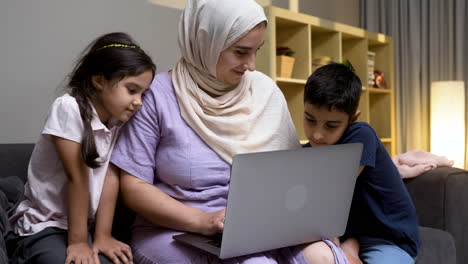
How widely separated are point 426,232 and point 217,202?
2.69 ft

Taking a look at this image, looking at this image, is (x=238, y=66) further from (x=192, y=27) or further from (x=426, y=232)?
(x=426, y=232)

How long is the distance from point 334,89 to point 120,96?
23.1 inches

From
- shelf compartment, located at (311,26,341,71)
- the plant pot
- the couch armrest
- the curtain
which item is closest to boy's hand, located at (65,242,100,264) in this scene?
the couch armrest

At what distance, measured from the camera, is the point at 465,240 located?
174 centimetres

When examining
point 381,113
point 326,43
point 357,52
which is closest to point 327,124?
point 326,43

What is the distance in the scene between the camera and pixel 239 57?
1.27m

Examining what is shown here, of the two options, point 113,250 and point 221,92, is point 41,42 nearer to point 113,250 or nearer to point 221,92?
point 221,92

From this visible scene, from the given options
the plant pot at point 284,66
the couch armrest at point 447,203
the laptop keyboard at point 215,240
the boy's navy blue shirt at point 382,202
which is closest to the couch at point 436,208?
the couch armrest at point 447,203

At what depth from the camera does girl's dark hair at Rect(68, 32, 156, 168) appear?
3.73 feet

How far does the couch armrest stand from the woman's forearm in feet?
3.60

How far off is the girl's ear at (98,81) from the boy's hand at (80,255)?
394mm

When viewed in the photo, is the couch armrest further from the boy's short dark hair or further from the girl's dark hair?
the girl's dark hair

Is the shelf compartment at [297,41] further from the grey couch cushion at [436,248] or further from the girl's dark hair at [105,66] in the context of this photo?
the girl's dark hair at [105,66]

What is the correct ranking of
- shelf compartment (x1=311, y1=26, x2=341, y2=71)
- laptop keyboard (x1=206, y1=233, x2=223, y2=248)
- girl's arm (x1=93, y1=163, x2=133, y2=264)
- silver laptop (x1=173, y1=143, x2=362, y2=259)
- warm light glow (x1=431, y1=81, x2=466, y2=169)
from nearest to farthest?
silver laptop (x1=173, y1=143, x2=362, y2=259)
laptop keyboard (x1=206, y1=233, x2=223, y2=248)
girl's arm (x1=93, y1=163, x2=133, y2=264)
shelf compartment (x1=311, y1=26, x2=341, y2=71)
warm light glow (x1=431, y1=81, x2=466, y2=169)
